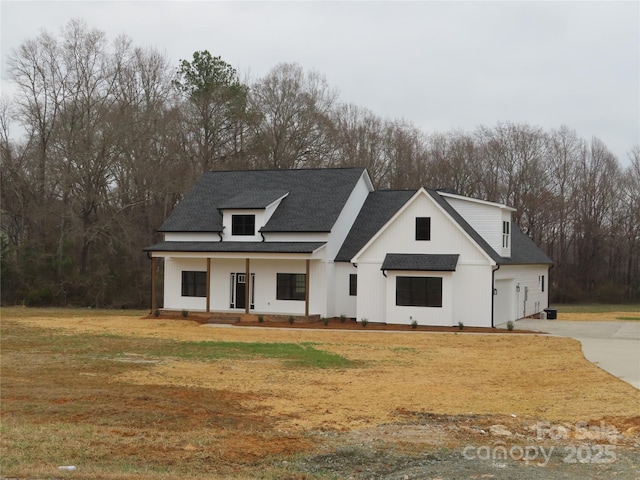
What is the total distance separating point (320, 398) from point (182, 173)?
3975 centimetres

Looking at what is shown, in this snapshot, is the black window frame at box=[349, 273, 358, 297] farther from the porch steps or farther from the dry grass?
the dry grass

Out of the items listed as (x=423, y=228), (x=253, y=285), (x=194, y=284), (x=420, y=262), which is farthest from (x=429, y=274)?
(x=194, y=284)

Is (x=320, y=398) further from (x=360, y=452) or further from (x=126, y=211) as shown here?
(x=126, y=211)

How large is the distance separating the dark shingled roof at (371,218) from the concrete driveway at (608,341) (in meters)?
8.02

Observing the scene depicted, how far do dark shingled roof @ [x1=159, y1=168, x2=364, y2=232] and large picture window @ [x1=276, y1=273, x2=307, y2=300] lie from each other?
2150 millimetres

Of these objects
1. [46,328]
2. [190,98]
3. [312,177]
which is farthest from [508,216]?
[190,98]

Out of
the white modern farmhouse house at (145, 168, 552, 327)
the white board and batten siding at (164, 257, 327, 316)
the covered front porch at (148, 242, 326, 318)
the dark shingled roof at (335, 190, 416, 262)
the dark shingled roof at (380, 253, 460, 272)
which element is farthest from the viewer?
the dark shingled roof at (335, 190, 416, 262)

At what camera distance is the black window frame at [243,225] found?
35281mm

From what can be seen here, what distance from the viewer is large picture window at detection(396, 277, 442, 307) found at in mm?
30797

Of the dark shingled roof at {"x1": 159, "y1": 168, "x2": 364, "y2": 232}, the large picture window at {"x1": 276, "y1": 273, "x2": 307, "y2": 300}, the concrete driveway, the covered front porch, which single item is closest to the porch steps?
the covered front porch

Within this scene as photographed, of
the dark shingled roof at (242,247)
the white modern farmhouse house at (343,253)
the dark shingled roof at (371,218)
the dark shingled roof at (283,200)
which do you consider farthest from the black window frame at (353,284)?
the dark shingled roof at (283,200)

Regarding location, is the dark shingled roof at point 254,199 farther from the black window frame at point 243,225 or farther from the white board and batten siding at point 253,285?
the white board and batten siding at point 253,285

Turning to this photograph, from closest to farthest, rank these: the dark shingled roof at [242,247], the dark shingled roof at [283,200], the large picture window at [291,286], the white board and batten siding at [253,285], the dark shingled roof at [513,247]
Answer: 1. the dark shingled roof at [513,247]
2. the dark shingled roof at [242,247]
3. the white board and batten siding at [253,285]
4. the large picture window at [291,286]
5. the dark shingled roof at [283,200]

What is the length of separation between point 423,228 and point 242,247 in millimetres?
8313
